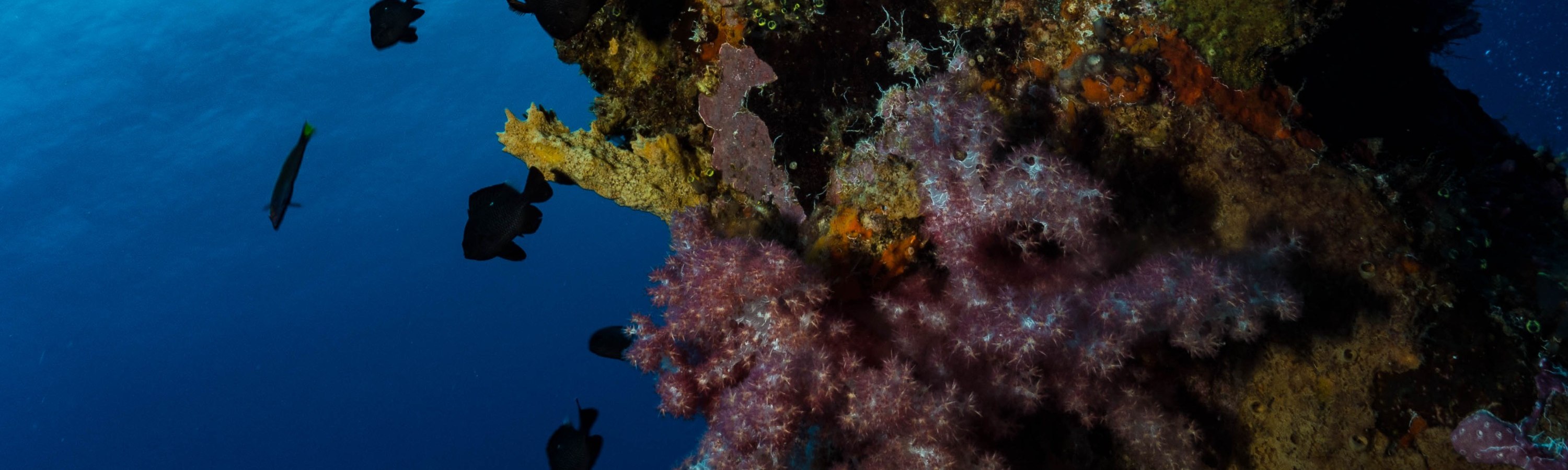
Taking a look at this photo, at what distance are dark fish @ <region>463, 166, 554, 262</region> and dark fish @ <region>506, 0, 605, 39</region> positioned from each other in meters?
0.76

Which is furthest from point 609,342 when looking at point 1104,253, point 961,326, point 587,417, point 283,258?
point 283,258

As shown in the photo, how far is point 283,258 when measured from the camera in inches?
1822

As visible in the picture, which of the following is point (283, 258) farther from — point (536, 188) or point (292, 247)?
point (536, 188)

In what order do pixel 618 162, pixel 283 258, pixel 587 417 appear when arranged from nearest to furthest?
pixel 618 162
pixel 587 417
pixel 283 258

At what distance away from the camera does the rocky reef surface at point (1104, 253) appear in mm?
2645

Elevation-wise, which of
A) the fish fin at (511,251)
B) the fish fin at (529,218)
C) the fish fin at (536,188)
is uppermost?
the fish fin at (536,188)

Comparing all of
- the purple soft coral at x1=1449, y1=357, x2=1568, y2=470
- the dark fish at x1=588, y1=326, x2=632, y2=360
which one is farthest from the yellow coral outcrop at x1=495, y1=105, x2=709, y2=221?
the purple soft coral at x1=1449, y1=357, x2=1568, y2=470

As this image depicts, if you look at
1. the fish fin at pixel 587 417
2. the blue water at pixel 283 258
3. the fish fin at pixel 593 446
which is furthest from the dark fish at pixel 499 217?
the blue water at pixel 283 258

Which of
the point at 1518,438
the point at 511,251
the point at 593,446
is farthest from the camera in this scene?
the point at 593,446

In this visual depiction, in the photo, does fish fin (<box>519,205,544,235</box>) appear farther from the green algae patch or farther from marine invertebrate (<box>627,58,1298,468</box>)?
the green algae patch

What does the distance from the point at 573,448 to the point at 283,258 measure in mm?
52497

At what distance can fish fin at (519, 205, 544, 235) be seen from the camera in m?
3.53

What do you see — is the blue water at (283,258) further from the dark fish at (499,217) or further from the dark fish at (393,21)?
the dark fish at (499,217)

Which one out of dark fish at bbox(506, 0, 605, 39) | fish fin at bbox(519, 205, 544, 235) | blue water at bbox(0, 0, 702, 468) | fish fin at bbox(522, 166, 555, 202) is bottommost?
blue water at bbox(0, 0, 702, 468)
